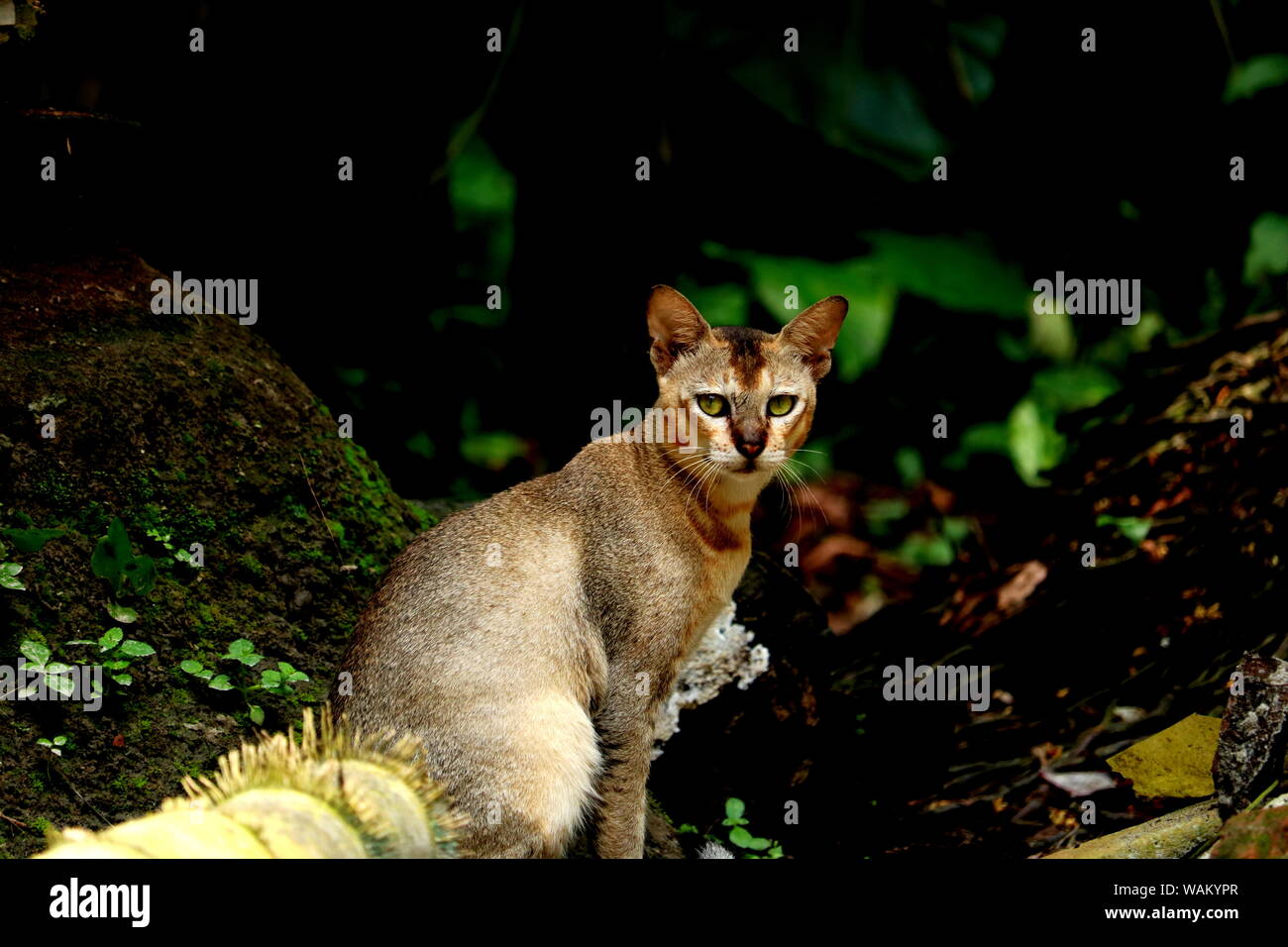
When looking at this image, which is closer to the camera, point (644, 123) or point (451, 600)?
point (451, 600)

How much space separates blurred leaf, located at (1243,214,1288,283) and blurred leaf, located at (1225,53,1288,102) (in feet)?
2.15

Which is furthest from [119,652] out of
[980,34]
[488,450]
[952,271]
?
[980,34]

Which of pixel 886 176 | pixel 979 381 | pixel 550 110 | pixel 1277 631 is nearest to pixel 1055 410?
pixel 979 381

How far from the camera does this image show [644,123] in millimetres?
5883

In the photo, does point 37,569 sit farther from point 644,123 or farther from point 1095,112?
point 1095,112

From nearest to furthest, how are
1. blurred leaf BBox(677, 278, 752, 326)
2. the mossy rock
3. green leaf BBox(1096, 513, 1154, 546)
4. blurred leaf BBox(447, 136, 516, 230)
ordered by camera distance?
the mossy rock, green leaf BBox(1096, 513, 1154, 546), blurred leaf BBox(447, 136, 516, 230), blurred leaf BBox(677, 278, 752, 326)

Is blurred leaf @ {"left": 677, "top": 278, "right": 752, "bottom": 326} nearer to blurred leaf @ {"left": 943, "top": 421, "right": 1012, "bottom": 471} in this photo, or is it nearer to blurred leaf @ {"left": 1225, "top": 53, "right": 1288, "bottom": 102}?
blurred leaf @ {"left": 943, "top": 421, "right": 1012, "bottom": 471}

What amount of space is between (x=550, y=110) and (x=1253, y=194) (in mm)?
3824

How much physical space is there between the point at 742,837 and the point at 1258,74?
4742 millimetres

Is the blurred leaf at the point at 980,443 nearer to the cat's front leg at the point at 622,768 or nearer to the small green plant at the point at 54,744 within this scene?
the cat's front leg at the point at 622,768

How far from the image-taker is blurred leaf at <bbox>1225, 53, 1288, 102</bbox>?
588 centimetres

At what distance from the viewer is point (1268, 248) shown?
588 centimetres

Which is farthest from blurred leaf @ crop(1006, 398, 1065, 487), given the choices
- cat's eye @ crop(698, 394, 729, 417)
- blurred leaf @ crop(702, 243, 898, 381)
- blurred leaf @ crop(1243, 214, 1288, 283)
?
cat's eye @ crop(698, 394, 729, 417)

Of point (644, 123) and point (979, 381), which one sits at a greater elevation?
point (644, 123)
